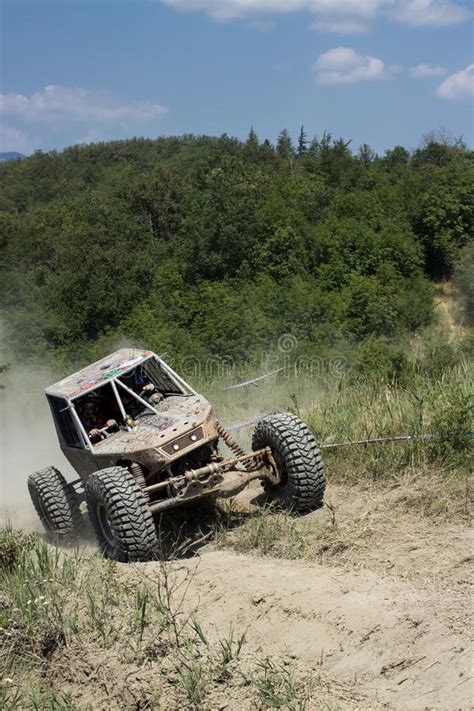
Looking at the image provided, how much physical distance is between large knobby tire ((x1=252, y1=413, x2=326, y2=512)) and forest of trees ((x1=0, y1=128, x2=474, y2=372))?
13557 millimetres

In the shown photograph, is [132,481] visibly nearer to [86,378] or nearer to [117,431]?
[117,431]

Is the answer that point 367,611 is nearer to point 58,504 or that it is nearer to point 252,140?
Result: point 58,504

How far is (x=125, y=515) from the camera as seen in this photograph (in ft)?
23.6

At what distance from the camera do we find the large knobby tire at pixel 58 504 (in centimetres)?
860

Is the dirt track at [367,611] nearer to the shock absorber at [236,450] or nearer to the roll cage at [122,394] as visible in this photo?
the shock absorber at [236,450]

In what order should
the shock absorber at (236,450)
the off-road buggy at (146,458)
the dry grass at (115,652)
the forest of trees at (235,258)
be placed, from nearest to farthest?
1. the dry grass at (115,652)
2. the off-road buggy at (146,458)
3. the shock absorber at (236,450)
4. the forest of trees at (235,258)

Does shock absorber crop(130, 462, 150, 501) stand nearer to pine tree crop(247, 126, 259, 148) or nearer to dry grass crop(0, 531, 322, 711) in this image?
dry grass crop(0, 531, 322, 711)

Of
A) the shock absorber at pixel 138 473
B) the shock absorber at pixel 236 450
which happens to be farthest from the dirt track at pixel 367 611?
the shock absorber at pixel 236 450

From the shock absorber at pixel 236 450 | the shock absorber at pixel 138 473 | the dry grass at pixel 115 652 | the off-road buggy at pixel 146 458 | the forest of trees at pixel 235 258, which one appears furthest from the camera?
the forest of trees at pixel 235 258

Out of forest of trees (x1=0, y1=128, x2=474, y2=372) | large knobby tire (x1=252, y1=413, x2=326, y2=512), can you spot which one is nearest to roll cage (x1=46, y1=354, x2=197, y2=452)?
large knobby tire (x1=252, y1=413, x2=326, y2=512)

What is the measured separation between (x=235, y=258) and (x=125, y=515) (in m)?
27.3

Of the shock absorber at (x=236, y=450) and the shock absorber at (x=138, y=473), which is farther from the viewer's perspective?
the shock absorber at (x=236, y=450)

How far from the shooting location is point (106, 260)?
31297mm

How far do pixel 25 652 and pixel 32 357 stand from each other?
788 inches
